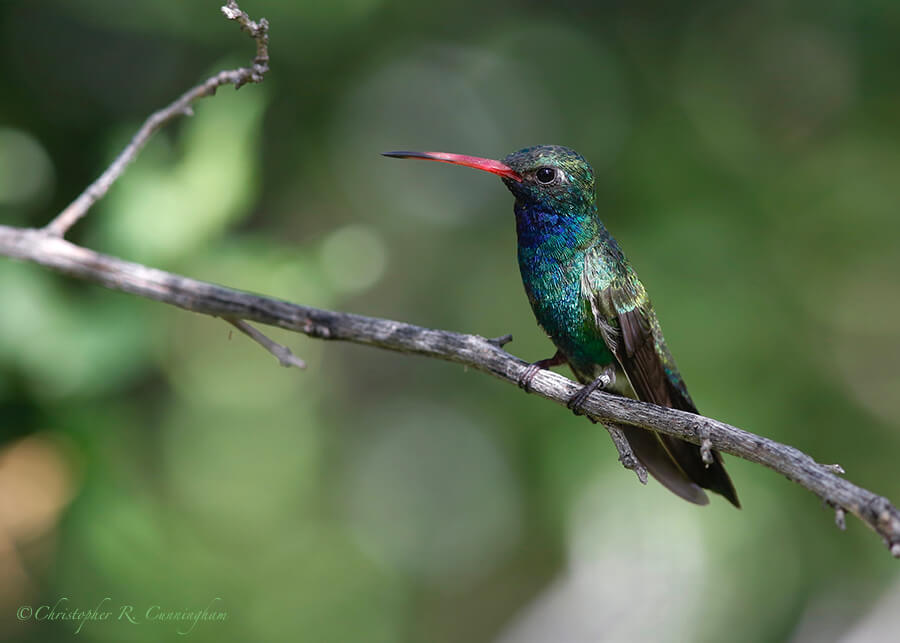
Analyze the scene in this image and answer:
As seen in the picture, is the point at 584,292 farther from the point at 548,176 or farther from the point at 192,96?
the point at 192,96

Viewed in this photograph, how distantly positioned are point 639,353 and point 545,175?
69cm

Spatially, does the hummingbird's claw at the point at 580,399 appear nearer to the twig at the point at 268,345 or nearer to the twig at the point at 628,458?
the twig at the point at 628,458

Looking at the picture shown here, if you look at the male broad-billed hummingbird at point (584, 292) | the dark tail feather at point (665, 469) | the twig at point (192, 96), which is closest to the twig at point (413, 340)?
the twig at point (192, 96)

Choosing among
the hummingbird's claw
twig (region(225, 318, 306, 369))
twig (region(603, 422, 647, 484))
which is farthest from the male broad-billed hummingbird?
twig (region(225, 318, 306, 369))

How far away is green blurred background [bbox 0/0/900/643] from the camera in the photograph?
3148 mm

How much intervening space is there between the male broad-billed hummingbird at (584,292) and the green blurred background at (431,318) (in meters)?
0.71

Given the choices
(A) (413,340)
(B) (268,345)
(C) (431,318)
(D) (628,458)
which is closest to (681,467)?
(D) (628,458)

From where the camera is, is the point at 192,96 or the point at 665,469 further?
the point at 665,469

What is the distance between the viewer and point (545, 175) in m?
2.82

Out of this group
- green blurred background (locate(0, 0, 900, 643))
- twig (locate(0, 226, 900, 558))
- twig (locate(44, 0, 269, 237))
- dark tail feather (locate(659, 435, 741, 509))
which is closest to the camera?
twig (locate(0, 226, 900, 558))

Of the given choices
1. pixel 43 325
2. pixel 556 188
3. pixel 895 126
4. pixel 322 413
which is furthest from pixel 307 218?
pixel 895 126

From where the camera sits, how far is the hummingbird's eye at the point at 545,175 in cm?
281

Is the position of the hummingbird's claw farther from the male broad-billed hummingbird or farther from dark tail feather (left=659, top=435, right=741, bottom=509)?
dark tail feather (left=659, top=435, right=741, bottom=509)

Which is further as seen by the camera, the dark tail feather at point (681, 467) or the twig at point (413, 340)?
the dark tail feather at point (681, 467)
